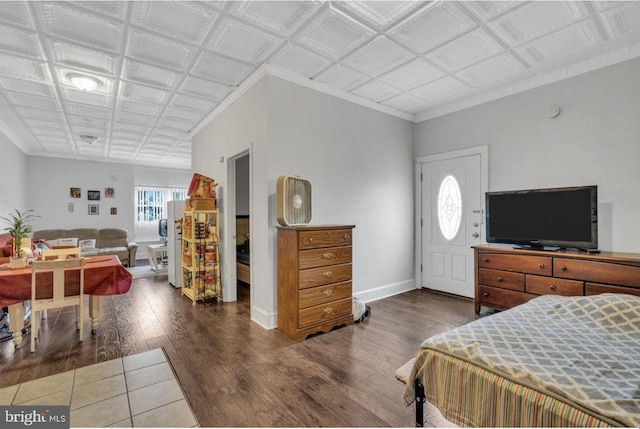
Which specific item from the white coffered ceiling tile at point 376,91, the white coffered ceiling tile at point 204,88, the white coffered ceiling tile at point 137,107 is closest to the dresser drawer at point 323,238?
the white coffered ceiling tile at point 376,91

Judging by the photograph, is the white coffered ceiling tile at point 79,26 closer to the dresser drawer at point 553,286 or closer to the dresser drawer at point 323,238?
the dresser drawer at point 323,238

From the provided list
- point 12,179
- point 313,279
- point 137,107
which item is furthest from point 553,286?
point 12,179

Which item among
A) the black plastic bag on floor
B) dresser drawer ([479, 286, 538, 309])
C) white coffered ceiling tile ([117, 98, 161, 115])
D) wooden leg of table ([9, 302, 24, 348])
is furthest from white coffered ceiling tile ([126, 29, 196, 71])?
dresser drawer ([479, 286, 538, 309])

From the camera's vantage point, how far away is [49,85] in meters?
3.55

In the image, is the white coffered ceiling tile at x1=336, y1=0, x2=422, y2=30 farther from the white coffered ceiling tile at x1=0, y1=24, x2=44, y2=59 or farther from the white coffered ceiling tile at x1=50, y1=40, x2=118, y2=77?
the white coffered ceiling tile at x1=0, y1=24, x2=44, y2=59

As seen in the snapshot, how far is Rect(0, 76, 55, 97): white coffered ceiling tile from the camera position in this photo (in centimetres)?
342

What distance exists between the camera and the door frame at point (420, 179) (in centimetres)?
403

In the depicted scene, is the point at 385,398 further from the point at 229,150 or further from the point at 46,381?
the point at 229,150

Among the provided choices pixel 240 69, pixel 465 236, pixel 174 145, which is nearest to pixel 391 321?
pixel 465 236

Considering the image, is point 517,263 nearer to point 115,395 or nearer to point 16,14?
point 115,395

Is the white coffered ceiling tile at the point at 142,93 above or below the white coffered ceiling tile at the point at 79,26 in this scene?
below

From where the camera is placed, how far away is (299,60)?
307cm

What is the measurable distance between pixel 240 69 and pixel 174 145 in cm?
→ 390

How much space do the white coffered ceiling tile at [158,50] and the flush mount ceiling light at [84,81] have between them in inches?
33.0
